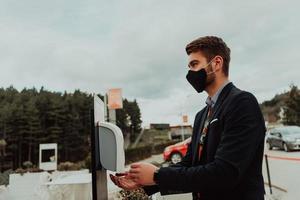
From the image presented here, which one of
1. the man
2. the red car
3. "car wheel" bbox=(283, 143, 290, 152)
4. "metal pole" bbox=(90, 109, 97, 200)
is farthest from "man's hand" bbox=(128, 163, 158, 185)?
"car wheel" bbox=(283, 143, 290, 152)

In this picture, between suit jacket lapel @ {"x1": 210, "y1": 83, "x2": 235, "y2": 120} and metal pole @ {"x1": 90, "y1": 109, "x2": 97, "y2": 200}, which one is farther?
suit jacket lapel @ {"x1": 210, "y1": 83, "x2": 235, "y2": 120}

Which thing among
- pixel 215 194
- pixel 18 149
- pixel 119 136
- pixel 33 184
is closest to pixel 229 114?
pixel 215 194

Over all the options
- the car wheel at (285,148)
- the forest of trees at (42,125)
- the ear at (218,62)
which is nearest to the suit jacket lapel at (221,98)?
the ear at (218,62)

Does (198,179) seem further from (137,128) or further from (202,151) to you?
(137,128)

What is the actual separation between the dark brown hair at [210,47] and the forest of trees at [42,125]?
174ft

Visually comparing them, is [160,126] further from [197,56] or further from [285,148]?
[197,56]

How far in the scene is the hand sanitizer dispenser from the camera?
52.2 inches

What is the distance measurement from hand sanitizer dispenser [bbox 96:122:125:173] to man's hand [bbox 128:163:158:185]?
0.07 m

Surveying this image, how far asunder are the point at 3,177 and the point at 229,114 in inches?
621

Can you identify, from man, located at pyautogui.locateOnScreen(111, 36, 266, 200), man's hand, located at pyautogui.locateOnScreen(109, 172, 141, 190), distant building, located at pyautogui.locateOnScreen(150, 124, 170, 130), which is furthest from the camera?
distant building, located at pyautogui.locateOnScreen(150, 124, 170, 130)

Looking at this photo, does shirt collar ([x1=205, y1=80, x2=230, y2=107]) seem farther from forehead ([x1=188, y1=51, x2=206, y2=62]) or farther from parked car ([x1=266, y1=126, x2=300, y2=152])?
parked car ([x1=266, y1=126, x2=300, y2=152])

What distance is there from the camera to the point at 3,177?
15.1 m

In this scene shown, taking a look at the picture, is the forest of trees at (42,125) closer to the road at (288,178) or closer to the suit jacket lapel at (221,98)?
the road at (288,178)

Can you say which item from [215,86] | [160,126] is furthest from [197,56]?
[160,126]
